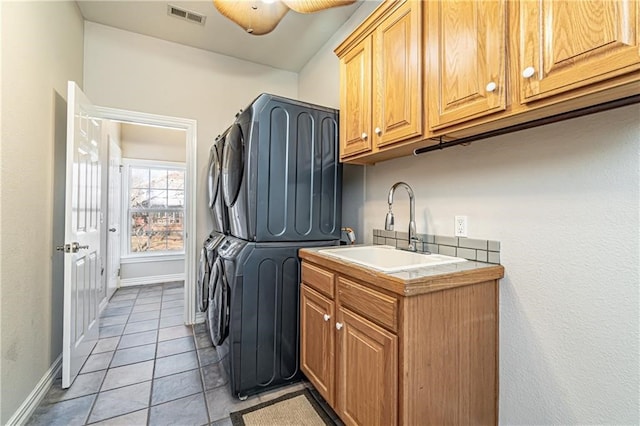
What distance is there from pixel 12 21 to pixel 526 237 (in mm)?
2690

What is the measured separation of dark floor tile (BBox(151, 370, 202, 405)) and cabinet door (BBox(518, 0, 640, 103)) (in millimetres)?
2325

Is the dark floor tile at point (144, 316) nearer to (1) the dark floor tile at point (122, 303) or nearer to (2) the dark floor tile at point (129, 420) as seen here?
(1) the dark floor tile at point (122, 303)

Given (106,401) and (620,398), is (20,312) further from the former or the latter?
(620,398)

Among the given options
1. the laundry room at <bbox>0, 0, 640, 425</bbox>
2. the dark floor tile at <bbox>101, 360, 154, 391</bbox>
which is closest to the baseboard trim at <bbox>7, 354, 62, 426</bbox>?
the laundry room at <bbox>0, 0, 640, 425</bbox>

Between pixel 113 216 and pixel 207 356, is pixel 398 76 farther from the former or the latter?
pixel 113 216

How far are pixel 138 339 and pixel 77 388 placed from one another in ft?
2.38

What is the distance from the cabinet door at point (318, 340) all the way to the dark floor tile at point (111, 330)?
6.64 ft

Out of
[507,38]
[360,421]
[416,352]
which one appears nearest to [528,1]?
[507,38]

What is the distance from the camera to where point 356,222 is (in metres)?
2.37

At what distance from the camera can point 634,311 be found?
949 mm

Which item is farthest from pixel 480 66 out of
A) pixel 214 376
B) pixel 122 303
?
pixel 122 303

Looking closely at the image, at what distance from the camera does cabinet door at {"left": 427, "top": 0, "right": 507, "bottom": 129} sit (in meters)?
1.03

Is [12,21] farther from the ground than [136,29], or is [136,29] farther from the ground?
[136,29]

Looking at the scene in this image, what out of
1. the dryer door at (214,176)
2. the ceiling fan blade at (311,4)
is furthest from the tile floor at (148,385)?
the ceiling fan blade at (311,4)
